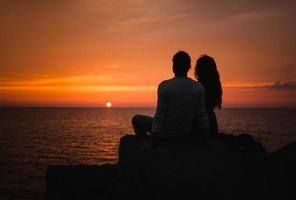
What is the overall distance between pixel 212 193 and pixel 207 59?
2939mm

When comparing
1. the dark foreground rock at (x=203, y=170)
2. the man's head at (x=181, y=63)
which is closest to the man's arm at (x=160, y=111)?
the dark foreground rock at (x=203, y=170)

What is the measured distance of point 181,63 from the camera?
235 inches

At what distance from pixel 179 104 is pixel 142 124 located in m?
1.16

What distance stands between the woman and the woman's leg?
3.77 feet

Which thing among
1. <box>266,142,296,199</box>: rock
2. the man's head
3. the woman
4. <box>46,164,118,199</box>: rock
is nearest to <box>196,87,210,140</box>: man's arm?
the man's head

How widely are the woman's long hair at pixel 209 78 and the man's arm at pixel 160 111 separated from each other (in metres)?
1.21

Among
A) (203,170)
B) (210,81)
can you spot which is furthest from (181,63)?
(203,170)

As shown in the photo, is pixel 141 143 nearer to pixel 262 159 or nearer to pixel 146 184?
pixel 146 184

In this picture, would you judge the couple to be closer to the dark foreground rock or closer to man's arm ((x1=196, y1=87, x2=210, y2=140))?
man's arm ((x1=196, y1=87, x2=210, y2=140))

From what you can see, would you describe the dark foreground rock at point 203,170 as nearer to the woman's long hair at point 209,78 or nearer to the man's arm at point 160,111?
the man's arm at point 160,111

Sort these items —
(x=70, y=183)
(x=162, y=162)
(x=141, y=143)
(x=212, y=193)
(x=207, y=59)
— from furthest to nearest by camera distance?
1. (x=70, y=183)
2. (x=207, y=59)
3. (x=141, y=143)
4. (x=162, y=162)
5. (x=212, y=193)

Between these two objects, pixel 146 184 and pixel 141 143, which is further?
pixel 141 143

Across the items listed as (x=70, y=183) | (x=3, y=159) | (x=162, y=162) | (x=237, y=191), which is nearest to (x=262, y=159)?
(x=237, y=191)

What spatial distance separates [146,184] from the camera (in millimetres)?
5188
